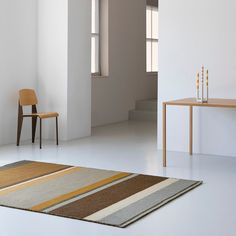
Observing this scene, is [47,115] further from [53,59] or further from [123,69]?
[123,69]

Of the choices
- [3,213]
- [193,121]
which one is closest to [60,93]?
[193,121]

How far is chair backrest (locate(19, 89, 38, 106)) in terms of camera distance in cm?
742

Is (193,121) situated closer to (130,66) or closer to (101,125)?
(101,125)

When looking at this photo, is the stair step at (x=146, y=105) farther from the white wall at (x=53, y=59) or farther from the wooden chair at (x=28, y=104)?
the wooden chair at (x=28, y=104)

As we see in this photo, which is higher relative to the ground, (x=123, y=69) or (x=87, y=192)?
(x=123, y=69)

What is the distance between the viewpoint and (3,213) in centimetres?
407

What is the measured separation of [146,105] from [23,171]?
5663 mm

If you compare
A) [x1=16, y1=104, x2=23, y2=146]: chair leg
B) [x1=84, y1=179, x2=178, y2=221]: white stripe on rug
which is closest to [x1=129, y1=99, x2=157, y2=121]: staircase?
[x1=16, y1=104, x2=23, y2=146]: chair leg

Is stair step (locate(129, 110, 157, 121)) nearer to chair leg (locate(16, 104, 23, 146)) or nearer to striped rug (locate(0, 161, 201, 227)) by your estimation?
chair leg (locate(16, 104, 23, 146))

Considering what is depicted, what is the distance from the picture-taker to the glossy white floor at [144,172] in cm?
365

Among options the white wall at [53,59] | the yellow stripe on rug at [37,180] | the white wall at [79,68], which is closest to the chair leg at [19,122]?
the white wall at [53,59]

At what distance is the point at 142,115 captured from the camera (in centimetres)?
1078

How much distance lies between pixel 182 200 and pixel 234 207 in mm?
445

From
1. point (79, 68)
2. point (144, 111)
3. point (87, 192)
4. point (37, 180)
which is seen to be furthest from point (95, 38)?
point (87, 192)
